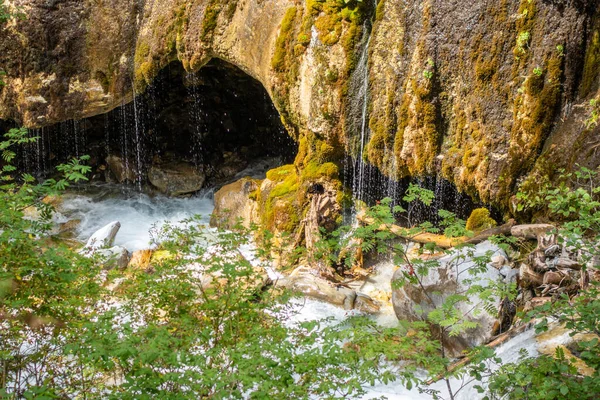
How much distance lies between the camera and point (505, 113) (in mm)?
7082

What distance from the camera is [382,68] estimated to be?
27.1 feet

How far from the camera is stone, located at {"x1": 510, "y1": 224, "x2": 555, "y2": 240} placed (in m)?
6.51

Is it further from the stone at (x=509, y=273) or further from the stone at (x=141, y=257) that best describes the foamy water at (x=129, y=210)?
the stone at (x=509, y=273)

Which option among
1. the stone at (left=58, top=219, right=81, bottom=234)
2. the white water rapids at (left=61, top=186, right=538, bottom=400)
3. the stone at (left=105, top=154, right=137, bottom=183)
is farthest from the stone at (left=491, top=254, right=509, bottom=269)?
the stone at (left=105, top=154, right=137, bottom=183)

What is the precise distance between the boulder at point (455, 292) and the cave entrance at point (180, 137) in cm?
845

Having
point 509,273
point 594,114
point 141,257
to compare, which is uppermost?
point 594,114

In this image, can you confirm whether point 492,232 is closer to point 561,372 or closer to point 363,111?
point 363,111

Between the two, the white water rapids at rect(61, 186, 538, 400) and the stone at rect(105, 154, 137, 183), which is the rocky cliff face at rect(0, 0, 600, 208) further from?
the stone at rect(105, 154, 137, 183)

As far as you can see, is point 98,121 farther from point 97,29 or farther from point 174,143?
point 97,29

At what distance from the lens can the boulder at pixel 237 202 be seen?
1118 centimetres

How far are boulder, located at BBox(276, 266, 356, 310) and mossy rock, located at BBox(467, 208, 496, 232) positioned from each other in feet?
6.87

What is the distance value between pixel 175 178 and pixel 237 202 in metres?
3.22

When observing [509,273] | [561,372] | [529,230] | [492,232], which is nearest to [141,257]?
[492,232]

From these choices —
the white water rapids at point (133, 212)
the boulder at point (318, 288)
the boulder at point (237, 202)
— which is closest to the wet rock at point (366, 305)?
the boulder at point (318, 288)
